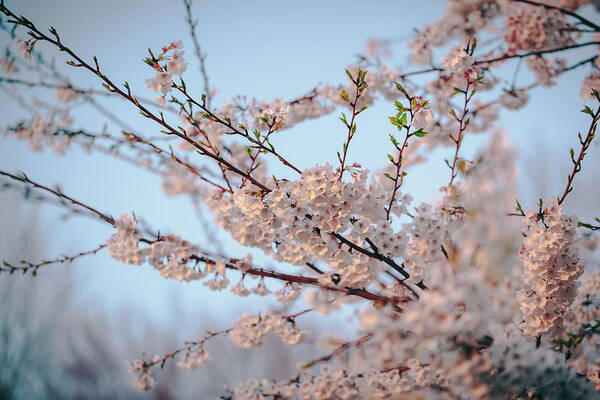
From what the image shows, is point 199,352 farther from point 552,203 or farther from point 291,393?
point 552,203

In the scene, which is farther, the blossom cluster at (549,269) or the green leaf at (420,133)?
the blossom cluster at (549,269)

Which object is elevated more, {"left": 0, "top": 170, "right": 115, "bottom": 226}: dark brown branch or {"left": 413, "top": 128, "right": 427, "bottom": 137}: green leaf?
{"left": 413, "top": 128, "right": 427, "bottom": 137}: green leaf

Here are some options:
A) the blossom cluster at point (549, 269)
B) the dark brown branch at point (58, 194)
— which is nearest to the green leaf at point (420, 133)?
the blossom cluster at point (549, 269)

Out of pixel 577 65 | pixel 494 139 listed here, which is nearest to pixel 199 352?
pixel 577 65

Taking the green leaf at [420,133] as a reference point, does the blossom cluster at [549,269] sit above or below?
below

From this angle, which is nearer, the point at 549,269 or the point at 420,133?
the point at 420,133

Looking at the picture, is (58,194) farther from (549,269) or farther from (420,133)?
(549,269)

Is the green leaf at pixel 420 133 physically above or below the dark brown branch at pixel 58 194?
above

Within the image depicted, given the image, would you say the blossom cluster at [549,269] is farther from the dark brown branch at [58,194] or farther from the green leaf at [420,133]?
the dark brown branch at [58,194]

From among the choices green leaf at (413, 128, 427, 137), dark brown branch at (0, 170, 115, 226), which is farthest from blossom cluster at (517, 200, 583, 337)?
dark brown branch at (0, 170, 115, 226)

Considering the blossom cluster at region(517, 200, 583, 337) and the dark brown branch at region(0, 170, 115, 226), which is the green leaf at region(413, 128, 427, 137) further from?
the dark brown branch at region(0, 170, 115, 226)

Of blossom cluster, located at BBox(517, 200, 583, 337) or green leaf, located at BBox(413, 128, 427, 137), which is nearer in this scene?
green leaf, located at BBox(413, 128, 427, 137)

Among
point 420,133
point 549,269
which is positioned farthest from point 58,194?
point 549,269

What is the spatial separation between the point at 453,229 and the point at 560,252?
563 mm
